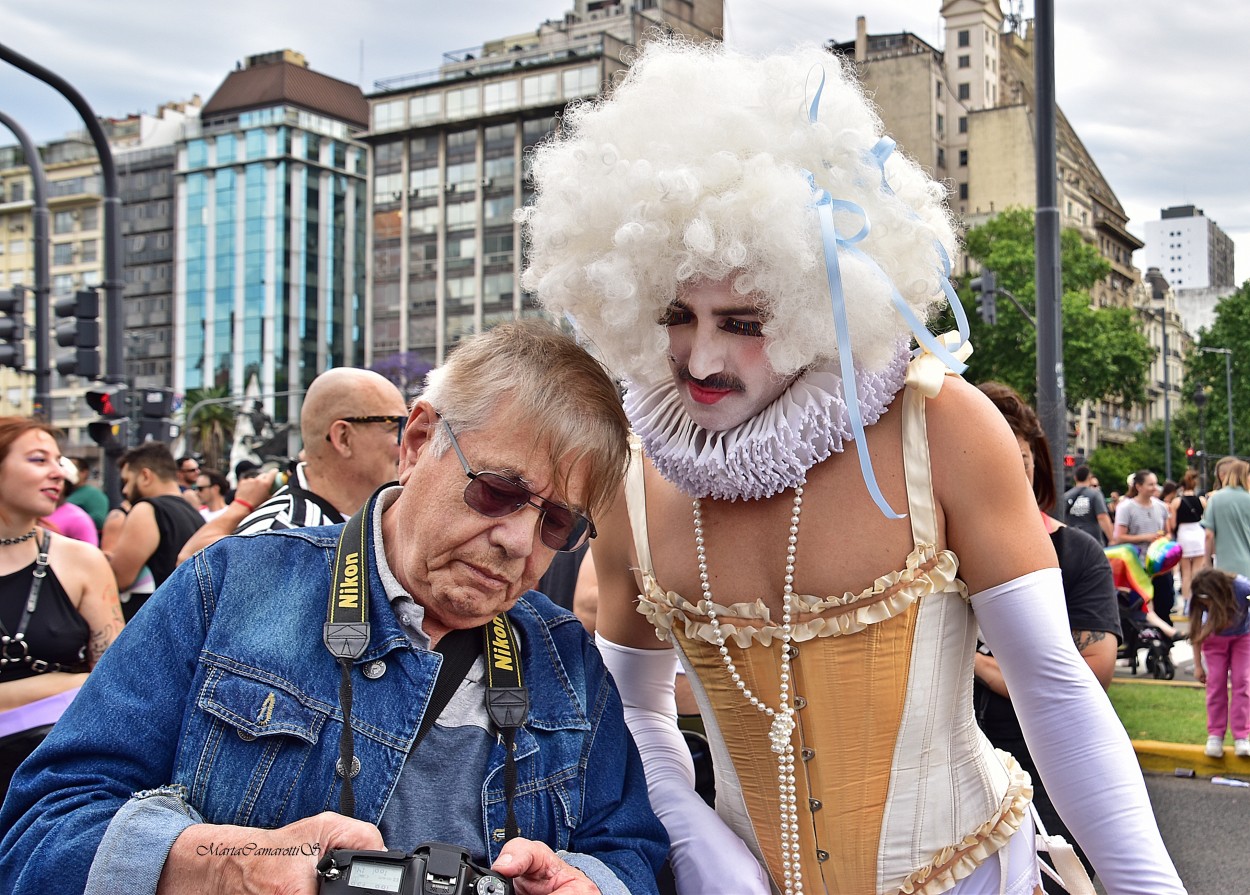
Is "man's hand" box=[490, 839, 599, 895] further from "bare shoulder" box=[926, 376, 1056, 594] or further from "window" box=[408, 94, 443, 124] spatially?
"window" box=[408, 94, 443, 124]

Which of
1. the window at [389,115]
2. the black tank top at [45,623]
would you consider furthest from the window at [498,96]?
the black tank top at [45,623]

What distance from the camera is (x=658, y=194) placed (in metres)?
2.01

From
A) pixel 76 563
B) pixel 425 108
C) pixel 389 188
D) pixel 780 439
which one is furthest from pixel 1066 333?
pixel 780 439

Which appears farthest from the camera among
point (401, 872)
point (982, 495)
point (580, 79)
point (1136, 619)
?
point (580, 79)

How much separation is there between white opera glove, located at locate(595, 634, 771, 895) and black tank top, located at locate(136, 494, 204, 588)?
504 cm

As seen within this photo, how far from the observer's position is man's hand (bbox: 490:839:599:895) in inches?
69.9

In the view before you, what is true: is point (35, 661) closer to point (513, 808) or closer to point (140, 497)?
point (513, 808)

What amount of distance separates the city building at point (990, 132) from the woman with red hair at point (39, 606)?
185ft

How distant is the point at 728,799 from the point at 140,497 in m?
7.36

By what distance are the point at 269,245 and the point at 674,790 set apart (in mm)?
83113

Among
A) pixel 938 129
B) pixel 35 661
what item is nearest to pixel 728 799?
pixel 35 661

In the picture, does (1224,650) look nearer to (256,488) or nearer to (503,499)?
(256,488)

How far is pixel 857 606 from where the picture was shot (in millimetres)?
2094

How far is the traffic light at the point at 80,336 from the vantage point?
1258 cm
